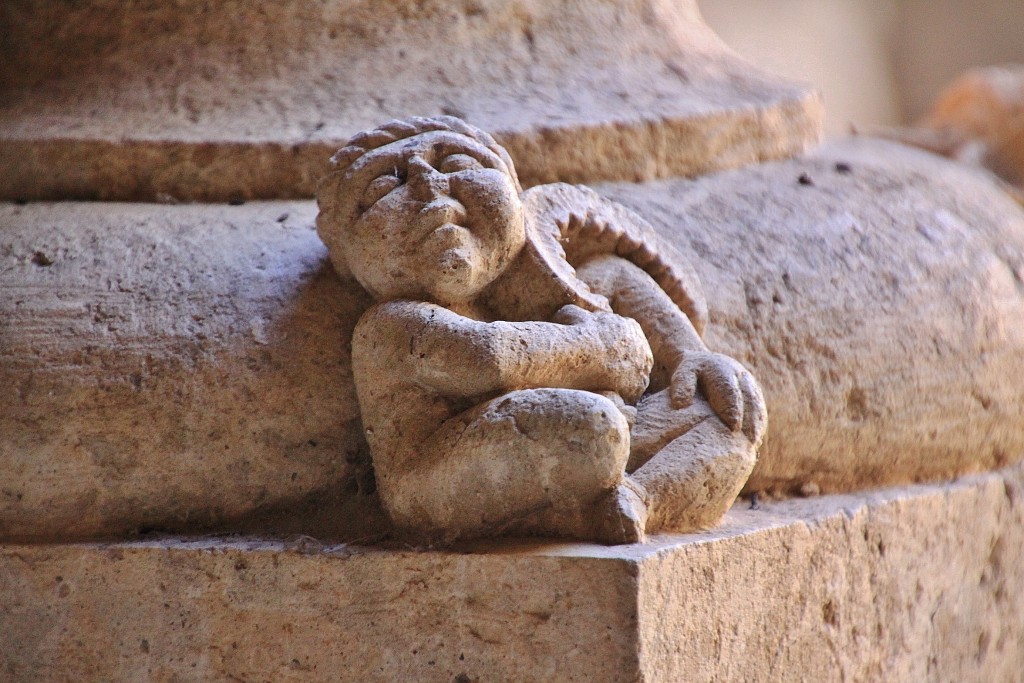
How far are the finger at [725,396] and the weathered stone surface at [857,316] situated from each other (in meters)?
0.31

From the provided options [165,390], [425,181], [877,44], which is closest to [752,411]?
[425,181]

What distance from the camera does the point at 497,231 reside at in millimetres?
2008

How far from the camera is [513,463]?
1880 mm

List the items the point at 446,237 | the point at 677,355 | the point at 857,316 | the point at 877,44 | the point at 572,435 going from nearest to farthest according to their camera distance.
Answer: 1. the point at 572,435
2. the point at 446,237
3. the point at 677,355
4. the point at 857,316
5. the point at 877,44

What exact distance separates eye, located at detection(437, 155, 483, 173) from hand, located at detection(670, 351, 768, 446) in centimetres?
53

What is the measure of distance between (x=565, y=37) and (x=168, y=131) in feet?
3.38

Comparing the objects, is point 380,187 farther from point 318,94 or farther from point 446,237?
point 318,94

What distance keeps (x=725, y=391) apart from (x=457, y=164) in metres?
0.62

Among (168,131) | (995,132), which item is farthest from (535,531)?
(995,132)

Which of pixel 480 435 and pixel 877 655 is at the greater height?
pixel 480 435

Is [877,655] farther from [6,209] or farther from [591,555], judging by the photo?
[6,209]

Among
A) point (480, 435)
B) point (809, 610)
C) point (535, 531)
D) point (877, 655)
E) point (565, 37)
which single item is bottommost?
point (877, 655)

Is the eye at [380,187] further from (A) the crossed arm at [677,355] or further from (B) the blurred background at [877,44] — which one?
(B) the blurred background at [877,44]

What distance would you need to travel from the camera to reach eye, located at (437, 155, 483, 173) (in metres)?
2.04
